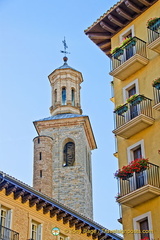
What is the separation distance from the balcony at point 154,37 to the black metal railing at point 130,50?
0.45 m

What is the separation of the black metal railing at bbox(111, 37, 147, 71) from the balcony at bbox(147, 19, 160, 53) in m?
0.45

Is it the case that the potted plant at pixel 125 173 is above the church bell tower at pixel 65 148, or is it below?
below

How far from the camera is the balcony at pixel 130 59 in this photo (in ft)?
73.3

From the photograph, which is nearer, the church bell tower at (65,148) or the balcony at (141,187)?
the balcony at (141,187)

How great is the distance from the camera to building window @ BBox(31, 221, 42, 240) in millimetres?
25875

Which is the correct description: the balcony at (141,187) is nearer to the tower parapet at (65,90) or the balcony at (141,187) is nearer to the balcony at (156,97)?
the balcony at (156,97)

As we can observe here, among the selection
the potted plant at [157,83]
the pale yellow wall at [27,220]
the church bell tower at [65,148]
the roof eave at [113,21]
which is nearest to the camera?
the potted plant at [157,83]

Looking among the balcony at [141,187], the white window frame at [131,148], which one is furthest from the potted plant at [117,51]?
the balcony at [141,187]

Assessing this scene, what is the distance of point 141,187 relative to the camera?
19.3 m

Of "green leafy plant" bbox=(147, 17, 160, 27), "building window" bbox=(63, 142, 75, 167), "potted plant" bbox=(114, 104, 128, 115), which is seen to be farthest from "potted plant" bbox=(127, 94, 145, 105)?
"building window" bbox=(63, 142, 75, 167)

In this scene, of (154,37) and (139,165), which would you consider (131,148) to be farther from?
(154,37)

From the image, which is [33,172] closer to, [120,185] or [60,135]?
[60,135]

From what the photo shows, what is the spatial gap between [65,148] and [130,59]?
40.4m

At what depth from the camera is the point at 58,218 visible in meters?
27.2
